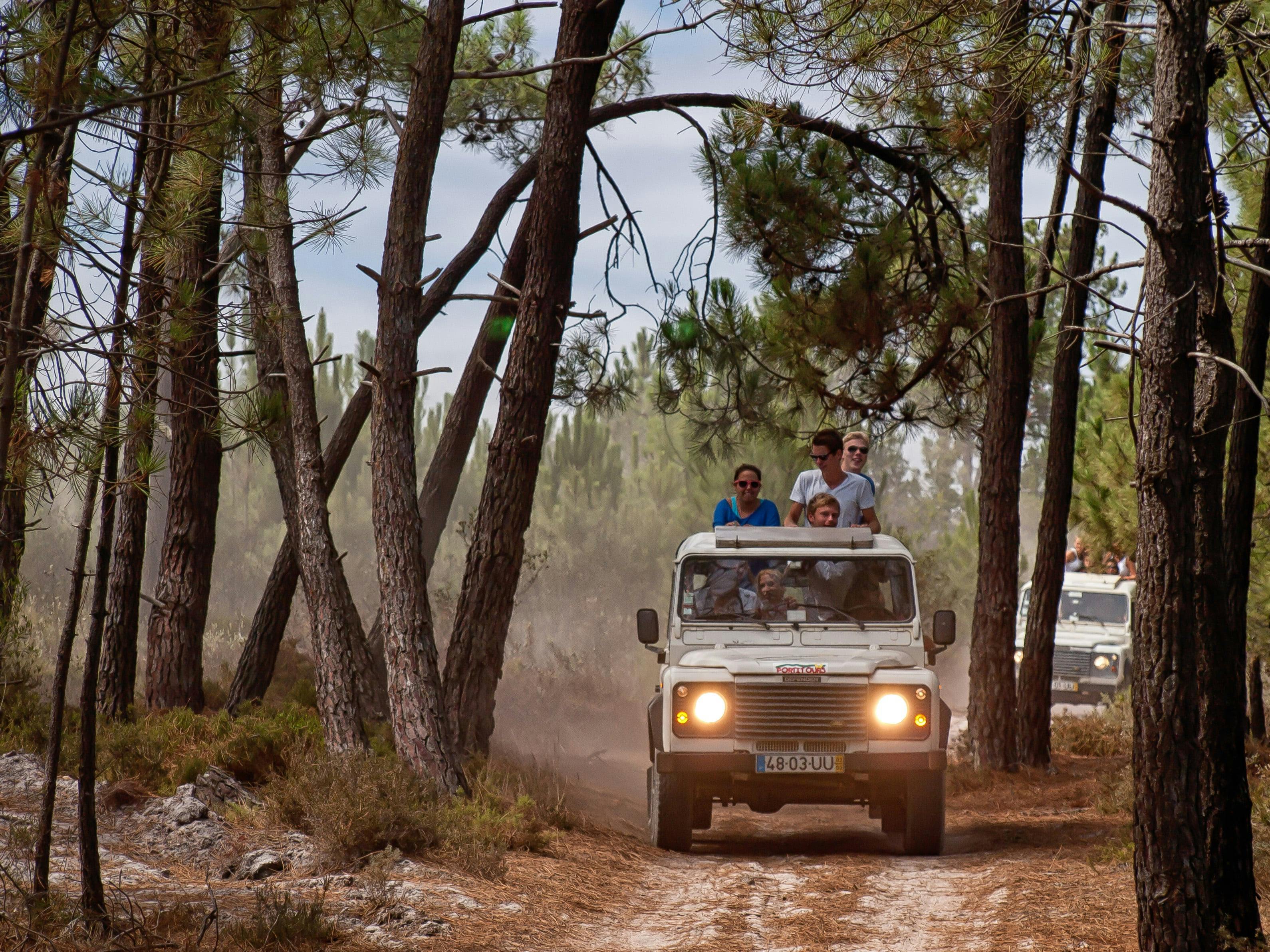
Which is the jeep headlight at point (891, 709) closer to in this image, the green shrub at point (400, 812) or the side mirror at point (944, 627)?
the side mirror at point (944, 627)

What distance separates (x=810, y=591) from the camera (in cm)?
784

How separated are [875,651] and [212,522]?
20.5 ft

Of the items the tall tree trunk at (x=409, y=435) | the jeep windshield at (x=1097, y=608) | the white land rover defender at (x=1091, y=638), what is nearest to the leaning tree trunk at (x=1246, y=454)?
the tall tree trunk at (x=409, y=435)

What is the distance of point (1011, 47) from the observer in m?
5.94

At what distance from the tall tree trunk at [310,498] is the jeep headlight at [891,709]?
3.59 meters

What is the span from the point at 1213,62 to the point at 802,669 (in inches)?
152

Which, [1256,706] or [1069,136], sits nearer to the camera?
[1069,136]

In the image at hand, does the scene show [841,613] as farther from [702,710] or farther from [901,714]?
[702,710]

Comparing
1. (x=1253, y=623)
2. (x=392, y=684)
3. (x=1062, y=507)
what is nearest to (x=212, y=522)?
(x=392, y=684)

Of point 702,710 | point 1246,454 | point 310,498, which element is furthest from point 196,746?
point 1246,454

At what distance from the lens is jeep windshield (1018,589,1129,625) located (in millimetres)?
18969

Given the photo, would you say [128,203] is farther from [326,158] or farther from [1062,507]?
[1062,507]

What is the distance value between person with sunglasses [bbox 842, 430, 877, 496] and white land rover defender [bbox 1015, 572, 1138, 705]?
985cm

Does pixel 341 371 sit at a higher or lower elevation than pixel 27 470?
higher
